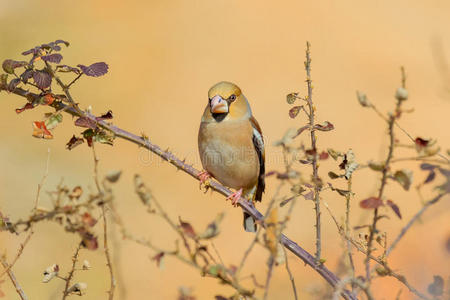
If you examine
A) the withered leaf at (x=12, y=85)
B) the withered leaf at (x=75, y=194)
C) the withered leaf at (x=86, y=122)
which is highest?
the withered leaf at (x=12, y=85)

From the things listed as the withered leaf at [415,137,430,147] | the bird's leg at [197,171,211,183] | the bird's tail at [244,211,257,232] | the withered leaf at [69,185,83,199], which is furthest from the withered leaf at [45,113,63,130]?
the bird's tail at [244,211,257,232]

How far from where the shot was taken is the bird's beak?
421 cm

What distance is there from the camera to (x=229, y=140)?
4.27 meters

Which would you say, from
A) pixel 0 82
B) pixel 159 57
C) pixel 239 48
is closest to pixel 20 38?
pixel 159 57

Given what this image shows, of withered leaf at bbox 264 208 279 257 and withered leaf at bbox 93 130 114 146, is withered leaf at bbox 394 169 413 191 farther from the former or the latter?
withered leaf at bbox 93 130 114 146

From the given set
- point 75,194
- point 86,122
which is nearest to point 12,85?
point 86,122

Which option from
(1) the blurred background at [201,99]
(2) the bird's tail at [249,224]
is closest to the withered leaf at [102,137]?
(2) the bird's tail at [249,224]

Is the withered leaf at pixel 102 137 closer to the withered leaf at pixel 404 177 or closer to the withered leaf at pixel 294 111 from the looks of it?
the withered leaf at pixel 294 111

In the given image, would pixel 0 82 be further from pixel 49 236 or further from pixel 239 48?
pixel 239 48

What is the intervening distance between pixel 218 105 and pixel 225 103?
83mm

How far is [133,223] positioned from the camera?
7.15m

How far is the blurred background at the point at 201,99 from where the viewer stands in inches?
257

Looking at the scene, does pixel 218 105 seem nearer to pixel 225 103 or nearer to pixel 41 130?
pixel 225 103

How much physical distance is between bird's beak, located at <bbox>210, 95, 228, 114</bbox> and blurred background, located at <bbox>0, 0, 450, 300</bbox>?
1481 millimetres
